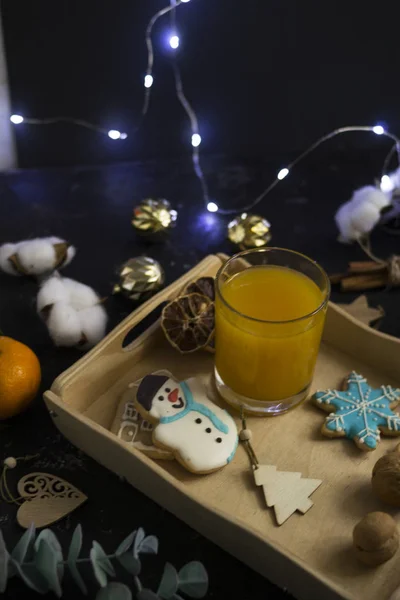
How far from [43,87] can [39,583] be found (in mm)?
962

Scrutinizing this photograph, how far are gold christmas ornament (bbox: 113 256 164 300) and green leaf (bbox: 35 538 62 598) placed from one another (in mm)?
507

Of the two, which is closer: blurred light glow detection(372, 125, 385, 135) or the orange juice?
the orange juice

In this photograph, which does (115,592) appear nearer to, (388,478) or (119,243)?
(388,478)

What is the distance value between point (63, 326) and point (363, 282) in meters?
0.54

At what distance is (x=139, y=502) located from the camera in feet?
2.95

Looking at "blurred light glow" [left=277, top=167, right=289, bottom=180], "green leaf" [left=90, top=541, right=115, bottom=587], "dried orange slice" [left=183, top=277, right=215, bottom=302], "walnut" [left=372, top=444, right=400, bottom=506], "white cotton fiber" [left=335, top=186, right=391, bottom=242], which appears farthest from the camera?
"blurred light glow" [left=277, top=167, right=289, bottom=180]

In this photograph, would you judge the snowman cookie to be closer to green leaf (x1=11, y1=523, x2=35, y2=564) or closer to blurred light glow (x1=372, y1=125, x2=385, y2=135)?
green leaf (x1=11, y1=523, x2=35, y2=564)

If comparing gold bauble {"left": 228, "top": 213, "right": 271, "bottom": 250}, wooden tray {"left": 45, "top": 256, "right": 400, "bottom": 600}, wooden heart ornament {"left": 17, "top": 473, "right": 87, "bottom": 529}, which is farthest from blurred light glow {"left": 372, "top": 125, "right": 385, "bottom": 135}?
wooden heart ornament {"left": 17, "top": 473, "right": 87, "bottom": 529}

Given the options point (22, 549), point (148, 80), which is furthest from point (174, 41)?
point (22, 549)

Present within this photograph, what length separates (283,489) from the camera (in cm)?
86

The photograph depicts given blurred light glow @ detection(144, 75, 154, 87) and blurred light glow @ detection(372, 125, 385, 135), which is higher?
blurred light glow @ detection(144, 75, 154, 87)

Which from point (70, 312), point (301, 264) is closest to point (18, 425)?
point (70, 312)

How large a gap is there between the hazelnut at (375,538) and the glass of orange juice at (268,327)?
218mm

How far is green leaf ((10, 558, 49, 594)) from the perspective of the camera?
0.74 meters
